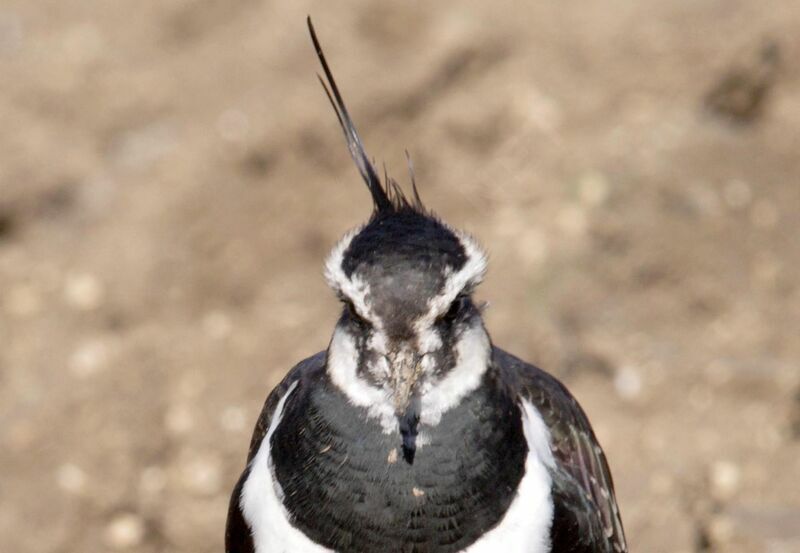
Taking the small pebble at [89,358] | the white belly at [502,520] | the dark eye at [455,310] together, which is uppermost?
the small pebble at [89,358]

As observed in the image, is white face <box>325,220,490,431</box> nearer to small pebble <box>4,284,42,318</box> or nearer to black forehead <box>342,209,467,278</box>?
black forehead <box>342,209,467,278</box>

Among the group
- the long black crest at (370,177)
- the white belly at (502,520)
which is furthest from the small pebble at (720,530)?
the long black crest at (370,177)

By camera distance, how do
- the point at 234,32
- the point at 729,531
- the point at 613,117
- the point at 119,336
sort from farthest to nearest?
the point at 234,32 < the point at 613,117 < the point at 119,336 < the point at 729,531

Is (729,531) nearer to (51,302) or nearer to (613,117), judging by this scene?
(613,117)

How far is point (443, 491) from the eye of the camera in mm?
3352

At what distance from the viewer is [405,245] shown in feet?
10.9

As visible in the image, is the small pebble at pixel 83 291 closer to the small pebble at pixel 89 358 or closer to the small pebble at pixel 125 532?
the small pebble at pixel 89 358

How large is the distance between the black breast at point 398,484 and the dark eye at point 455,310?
0.20 m

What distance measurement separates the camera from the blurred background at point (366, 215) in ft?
16.6

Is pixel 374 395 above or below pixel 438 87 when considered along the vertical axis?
below

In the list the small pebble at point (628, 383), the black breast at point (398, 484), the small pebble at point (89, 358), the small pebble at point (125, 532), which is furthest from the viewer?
the small pebble at point (89, 358)

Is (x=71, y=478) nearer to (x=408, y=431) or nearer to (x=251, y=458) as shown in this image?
(x=251, y=458)

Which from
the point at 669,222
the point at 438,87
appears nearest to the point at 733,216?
the point at 669,222

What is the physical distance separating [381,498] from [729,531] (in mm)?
1821
